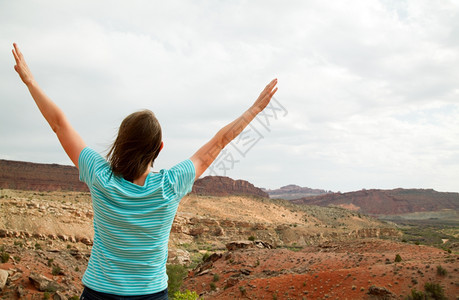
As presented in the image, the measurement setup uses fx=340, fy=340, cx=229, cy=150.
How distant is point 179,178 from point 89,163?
1.54 feet

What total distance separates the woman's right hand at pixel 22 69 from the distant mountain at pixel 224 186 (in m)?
99.0

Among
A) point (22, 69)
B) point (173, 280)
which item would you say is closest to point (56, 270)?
point (173, 280)

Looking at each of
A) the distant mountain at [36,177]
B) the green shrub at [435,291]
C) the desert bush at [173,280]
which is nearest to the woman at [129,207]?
the green shrub at [435,291]

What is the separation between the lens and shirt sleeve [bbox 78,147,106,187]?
68.6 inches

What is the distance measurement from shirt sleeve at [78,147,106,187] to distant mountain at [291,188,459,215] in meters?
130

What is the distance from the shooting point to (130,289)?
1714 mm

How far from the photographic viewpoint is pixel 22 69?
6.48ft

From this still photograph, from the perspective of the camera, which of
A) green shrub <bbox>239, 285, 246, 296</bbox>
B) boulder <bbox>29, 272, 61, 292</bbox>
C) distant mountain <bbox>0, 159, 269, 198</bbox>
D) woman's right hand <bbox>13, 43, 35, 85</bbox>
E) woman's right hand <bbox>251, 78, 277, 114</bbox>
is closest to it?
woman's right hand <bbox>13, 43, 35, 85</bbox>

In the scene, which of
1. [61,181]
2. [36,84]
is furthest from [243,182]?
[36,84]

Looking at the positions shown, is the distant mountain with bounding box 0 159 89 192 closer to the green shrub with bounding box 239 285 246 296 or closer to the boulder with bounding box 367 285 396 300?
the green shrub with bounding box 239 285 246 296

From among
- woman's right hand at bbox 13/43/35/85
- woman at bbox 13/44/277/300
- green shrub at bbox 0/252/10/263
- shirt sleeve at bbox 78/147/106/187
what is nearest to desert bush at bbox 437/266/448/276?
woman at bbox 13/44/277/300

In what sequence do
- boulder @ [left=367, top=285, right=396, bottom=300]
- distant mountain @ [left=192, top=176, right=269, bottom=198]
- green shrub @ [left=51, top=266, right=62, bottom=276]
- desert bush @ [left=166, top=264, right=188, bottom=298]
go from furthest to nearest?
distant mountain @ [left=192, top=176, right=269, bottom=198]
desert bush @ [left=166, top=264, right=188, bottom=298]
green shrub @ [left=51, top=266, right=62, bottom=276]
boulder @ [left=367, top=285, right=396, bottom=300]

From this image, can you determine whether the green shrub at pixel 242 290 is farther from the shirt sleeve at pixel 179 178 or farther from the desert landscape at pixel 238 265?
the shirt sleeve at pixel 179 178

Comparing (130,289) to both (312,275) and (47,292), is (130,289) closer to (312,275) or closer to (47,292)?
(47,292)
